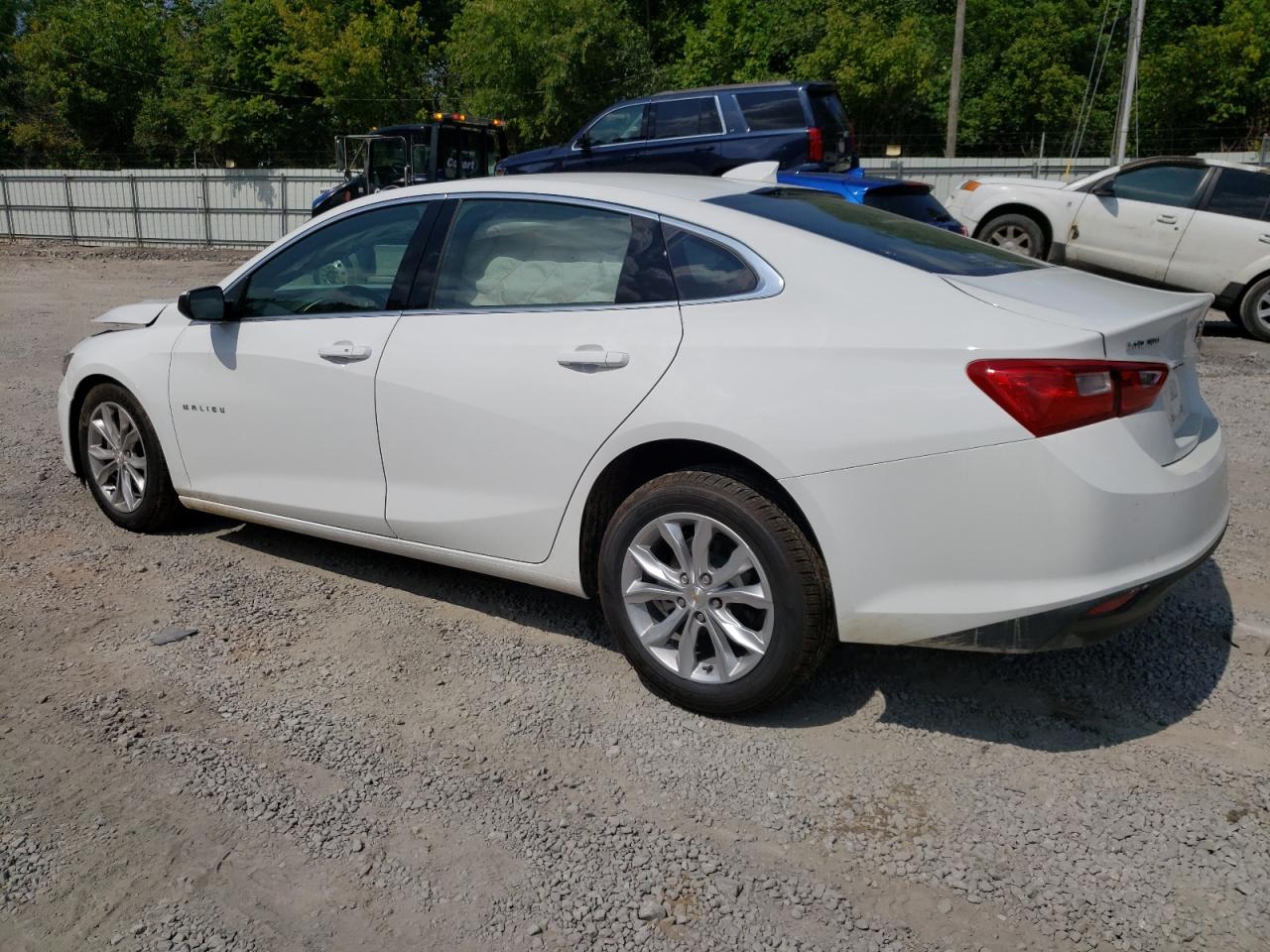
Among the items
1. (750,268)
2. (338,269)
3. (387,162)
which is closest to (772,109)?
(387,162)

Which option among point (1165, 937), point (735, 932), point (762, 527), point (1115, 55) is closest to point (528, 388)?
point (762, 527)

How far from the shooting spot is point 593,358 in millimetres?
3461

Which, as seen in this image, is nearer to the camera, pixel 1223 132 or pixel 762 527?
pixel 762 527

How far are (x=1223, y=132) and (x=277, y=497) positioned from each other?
4173 cm

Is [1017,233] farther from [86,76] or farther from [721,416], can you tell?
[86,76]

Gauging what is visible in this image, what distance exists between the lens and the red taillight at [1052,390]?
2.84m

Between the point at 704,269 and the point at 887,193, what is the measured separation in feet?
21.7

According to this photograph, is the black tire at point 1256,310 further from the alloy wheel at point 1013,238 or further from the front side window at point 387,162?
the front side window at point 387,162

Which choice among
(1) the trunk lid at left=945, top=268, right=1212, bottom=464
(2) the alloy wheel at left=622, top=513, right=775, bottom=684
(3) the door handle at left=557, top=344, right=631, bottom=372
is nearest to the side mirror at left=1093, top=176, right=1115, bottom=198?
(1) the trunk lid at left=945, top=268, right=1212, bottom=464

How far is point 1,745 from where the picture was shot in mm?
3291

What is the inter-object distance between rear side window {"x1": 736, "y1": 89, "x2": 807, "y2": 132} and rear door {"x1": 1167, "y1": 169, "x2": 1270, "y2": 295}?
4.30m

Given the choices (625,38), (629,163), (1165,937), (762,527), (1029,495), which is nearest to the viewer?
(1165,937)

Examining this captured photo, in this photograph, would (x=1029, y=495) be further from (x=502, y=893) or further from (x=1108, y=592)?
(x=502, y=893)

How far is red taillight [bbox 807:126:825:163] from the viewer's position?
41.1 ft
